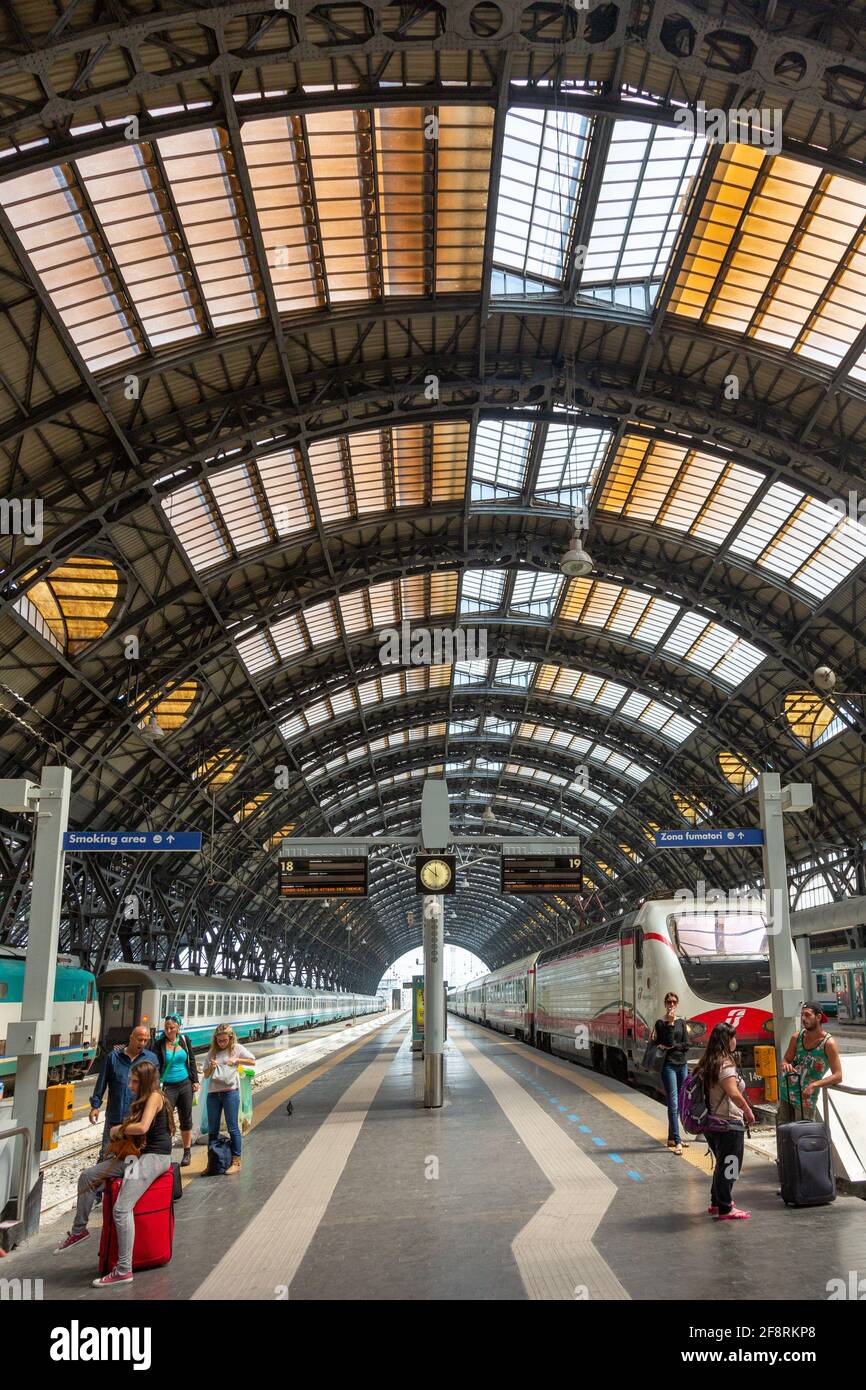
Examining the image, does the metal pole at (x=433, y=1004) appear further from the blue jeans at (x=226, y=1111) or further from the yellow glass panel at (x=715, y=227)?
the yellow glass panel at (x=715, y=227)

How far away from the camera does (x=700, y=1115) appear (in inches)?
374

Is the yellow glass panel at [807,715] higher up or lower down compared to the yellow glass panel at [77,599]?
lower down

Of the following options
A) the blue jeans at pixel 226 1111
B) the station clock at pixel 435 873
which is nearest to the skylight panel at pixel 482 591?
the station clock at pixel 435 873

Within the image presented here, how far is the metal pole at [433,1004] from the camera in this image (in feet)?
59.1

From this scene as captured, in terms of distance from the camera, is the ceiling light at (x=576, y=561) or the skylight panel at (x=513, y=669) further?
the skylight panel at (x=513, y=669)

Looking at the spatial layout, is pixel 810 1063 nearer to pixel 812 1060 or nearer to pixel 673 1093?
pixel 812 1060

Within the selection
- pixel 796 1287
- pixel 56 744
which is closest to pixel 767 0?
pixel 796 1287

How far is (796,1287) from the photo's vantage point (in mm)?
6957

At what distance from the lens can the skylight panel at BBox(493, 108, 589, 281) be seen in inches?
790

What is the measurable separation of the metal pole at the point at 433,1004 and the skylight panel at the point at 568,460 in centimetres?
1503

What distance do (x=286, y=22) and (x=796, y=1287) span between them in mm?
18134

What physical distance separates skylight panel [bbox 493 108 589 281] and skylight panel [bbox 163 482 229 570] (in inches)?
390

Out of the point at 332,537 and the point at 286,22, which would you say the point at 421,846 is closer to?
the point at 286,22

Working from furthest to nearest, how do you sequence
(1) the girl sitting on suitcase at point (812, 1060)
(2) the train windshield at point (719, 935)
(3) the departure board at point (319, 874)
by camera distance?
(3) the departure board at point (319, 874) → (2) the train windshield at point (719, 935) → (1) the girl sitting on suitcase at point (812, 1060)
